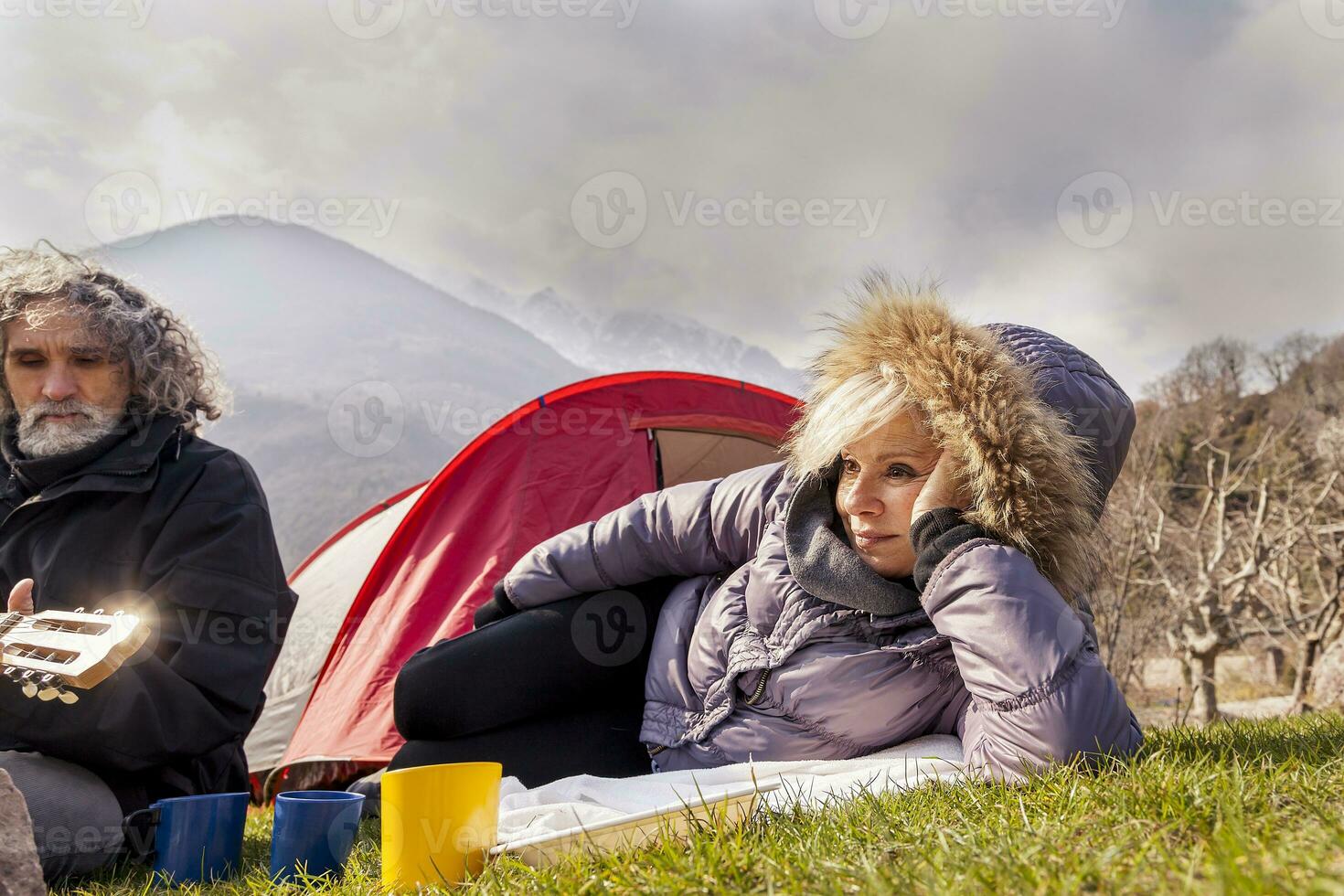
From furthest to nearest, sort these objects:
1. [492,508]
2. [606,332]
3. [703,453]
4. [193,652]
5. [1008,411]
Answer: [606,332], [703,453], [492,508], [193,652], [1008,411]

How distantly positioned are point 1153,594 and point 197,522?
7.69 metres

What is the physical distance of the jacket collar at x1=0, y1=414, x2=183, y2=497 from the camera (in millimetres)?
2656

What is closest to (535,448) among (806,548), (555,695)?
(555,695)

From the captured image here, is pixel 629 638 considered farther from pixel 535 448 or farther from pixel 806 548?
pixel 535 448

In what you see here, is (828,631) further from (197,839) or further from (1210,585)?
(1210,585)

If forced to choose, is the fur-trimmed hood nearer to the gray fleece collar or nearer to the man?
the gray fleece collar

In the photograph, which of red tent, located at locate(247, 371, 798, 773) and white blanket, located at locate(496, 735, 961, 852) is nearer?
white blanket, located at locate(496, 735, 961, 852)

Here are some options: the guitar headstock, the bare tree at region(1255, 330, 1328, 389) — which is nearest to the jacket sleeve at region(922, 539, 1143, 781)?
the guitar headstock

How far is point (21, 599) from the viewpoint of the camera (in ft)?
7.64

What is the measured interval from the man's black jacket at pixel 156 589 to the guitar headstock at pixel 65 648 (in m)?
0.17

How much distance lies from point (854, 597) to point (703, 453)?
7.18 feet

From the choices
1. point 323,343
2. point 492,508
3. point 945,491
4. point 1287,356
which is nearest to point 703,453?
point 492,508

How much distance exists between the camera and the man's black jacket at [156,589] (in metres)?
2.26

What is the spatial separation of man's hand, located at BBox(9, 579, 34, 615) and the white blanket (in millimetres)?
1359
